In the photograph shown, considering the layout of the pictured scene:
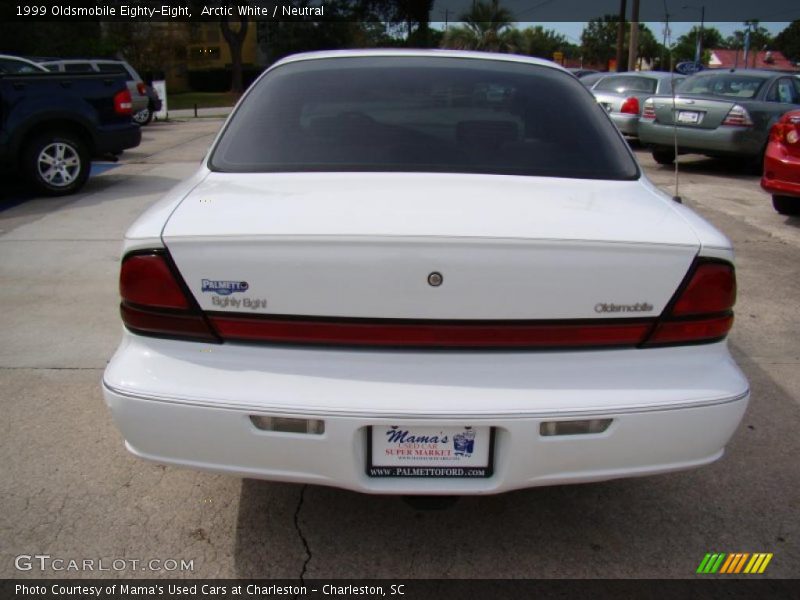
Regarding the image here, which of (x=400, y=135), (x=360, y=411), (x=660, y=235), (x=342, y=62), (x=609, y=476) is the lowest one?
(x=609, y=476)

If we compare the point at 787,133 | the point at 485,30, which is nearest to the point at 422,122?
the point at 787,133

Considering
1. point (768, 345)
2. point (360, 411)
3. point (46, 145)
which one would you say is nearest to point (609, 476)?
point (360, 411)

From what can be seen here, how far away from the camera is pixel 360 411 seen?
2.02 metres

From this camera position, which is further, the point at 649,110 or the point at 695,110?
the point at 649,110

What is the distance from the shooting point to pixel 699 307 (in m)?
2.20

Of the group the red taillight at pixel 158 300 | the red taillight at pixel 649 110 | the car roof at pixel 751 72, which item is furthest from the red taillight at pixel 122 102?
the car roof at pixel 751 72

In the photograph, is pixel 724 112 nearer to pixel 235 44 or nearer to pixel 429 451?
pixel 429 451

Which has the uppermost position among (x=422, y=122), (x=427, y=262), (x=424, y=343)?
(x=422, y=122)

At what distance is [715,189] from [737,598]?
854 centimetres

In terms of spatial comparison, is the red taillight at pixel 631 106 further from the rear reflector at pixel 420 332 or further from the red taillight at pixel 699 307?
the rear reflector at pixel 420 332

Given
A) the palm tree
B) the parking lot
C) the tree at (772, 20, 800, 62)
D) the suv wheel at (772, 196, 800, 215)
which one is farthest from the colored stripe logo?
the tree at (772, 20, 800, 62)

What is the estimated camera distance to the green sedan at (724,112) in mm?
10570

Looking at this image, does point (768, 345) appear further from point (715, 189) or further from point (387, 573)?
point (715, 189)

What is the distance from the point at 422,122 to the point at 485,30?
52038 mm
